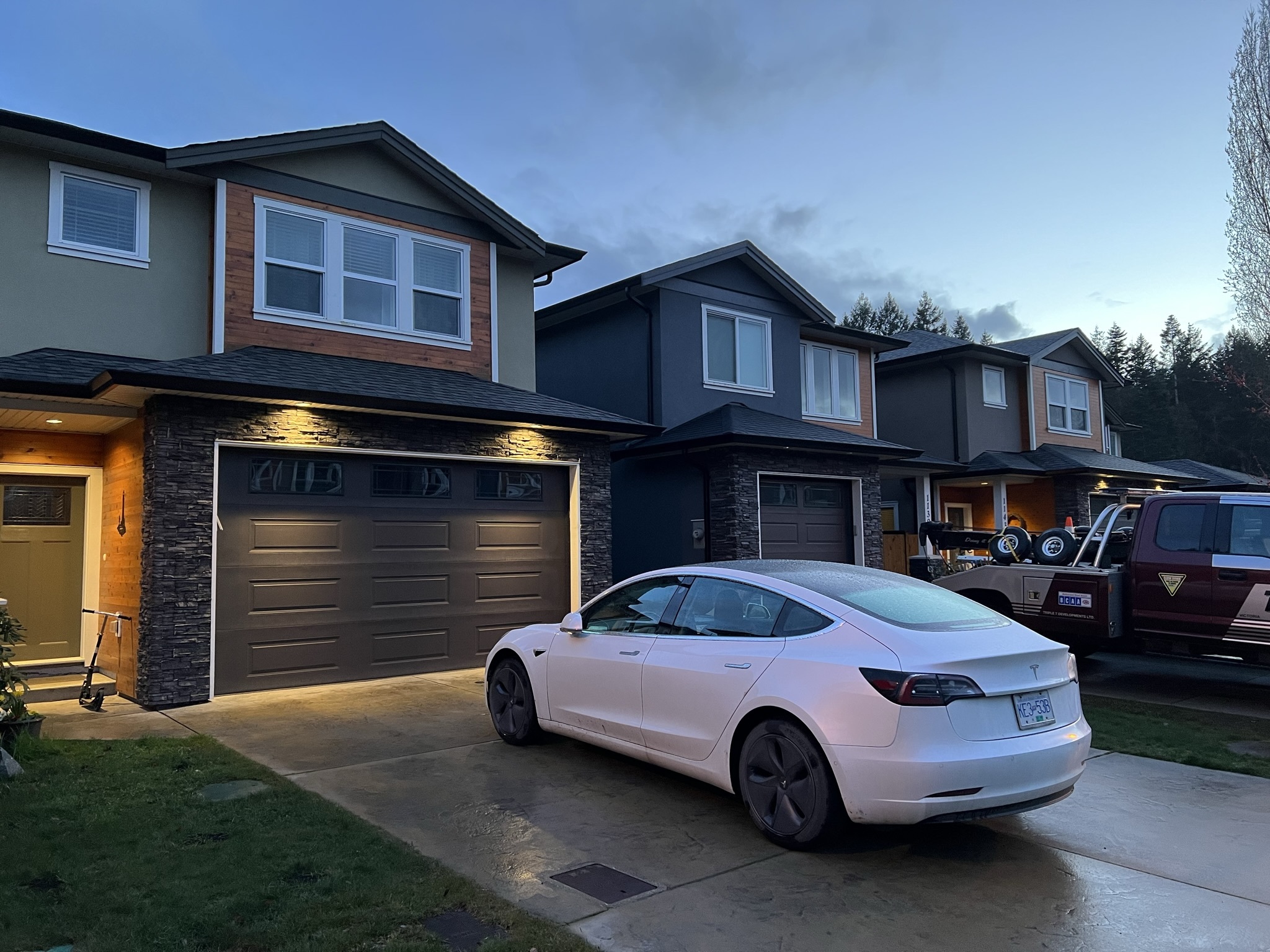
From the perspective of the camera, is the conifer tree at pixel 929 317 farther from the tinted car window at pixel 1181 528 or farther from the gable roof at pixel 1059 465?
the tinted car window at pixel 1181 528

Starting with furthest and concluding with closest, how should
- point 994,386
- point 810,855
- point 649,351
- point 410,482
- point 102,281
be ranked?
point 994,386 → point 649,351 → point 410,482 → point 102,281 → point 810,855

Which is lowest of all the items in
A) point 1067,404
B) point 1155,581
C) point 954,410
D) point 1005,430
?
point 1155,581

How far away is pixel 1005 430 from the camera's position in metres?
22.2

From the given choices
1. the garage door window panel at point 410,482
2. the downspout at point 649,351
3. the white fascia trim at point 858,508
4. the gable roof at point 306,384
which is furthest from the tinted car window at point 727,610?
the white fascia trim at point 858,508

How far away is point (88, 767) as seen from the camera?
6.07 meters

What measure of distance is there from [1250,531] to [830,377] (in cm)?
1028

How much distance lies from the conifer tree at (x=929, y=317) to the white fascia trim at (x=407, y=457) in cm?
5875

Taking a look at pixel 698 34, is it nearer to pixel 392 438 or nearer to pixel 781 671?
pixel 392 438

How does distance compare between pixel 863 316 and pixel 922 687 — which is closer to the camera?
pixel 922 687

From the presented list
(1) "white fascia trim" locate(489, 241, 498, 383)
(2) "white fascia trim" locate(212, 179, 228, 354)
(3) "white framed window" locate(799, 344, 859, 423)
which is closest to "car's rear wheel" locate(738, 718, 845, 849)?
(2) "white fascia trim" locate(212, 179, 228, 354)

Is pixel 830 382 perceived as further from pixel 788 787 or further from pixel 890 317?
pixel 890 317

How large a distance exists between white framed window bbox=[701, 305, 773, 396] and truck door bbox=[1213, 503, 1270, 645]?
8.28m

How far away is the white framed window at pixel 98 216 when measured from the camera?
9180 millimetres

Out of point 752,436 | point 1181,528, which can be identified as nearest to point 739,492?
point 752,436
